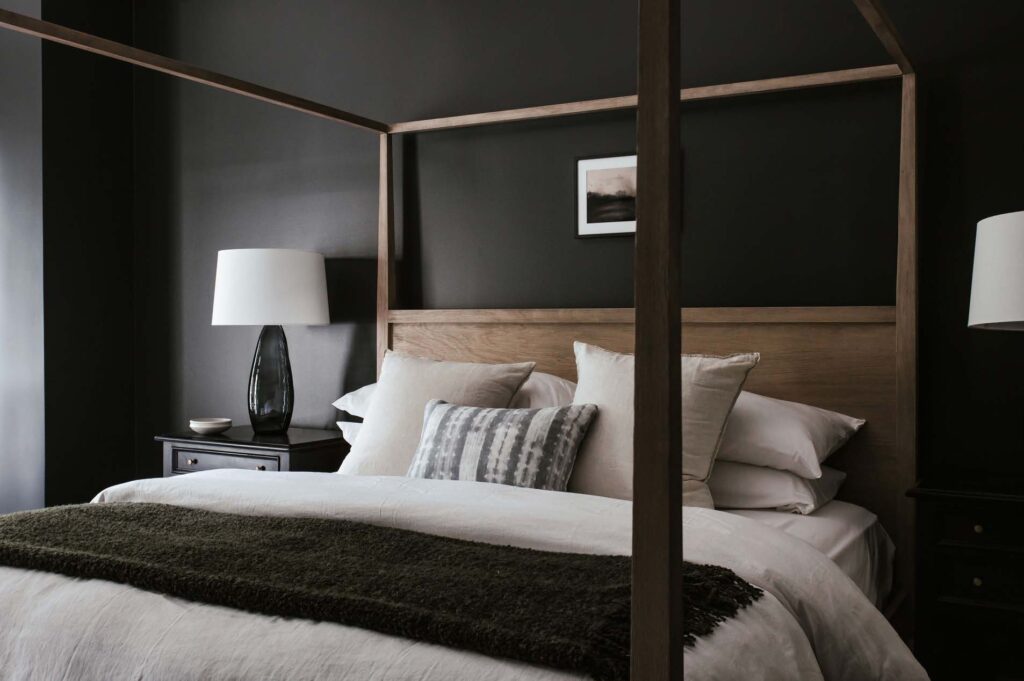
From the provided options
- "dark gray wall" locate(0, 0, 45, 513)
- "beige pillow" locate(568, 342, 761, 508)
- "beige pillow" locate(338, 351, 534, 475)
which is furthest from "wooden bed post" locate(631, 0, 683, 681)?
"dark gray wall" locate(0, 0, 45, 513)

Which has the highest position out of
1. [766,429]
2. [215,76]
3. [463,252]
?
[215,76]

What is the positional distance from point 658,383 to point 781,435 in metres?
1.76

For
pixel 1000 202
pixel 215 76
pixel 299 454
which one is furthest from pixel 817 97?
pixel 299 454

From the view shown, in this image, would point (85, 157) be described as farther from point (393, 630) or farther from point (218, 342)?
point (393, 630)

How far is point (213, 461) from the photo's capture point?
4.11 metres

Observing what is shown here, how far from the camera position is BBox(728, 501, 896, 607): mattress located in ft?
8.76

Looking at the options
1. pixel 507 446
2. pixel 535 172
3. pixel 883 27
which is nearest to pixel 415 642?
pixel 507 446

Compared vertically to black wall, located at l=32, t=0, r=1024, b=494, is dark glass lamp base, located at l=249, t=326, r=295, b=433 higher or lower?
lower

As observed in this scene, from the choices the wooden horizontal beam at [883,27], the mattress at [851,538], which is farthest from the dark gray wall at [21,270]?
the wooden horizontal beam at [883,27]

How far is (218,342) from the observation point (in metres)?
4.88

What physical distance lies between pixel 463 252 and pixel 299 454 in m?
1.09

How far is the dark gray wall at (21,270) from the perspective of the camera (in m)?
4.56

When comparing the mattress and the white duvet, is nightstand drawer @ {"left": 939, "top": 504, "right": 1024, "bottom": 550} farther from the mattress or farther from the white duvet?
the white duvet

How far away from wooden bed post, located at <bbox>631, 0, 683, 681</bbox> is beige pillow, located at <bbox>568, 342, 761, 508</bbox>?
4.98ft
